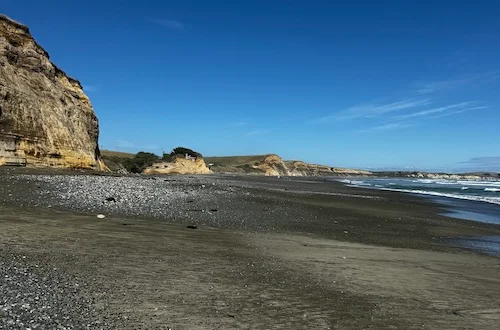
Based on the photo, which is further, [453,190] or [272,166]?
[272,166]

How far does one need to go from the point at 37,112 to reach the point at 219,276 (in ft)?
108

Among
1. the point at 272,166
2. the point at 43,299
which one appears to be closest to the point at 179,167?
the point at 272,166

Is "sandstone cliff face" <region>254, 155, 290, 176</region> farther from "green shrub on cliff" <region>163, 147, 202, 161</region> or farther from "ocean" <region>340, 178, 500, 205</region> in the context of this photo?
"ocean" <region>340, 178, 500, 205</region>

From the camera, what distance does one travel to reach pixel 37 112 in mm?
33438

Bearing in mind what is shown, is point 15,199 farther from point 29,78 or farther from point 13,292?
point 29,78

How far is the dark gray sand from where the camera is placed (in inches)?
198

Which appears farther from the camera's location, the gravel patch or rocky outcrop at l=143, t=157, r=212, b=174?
rocky outcrop at l=143, t=157, r=212, b=174

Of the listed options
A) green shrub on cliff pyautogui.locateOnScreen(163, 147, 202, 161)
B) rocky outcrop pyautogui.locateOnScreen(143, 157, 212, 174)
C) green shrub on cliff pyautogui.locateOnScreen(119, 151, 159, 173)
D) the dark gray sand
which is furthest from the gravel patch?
green shrub on cliff pyautogui.locateOnScreen(163, 147, 202, 161)

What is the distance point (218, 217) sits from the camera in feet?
51.9

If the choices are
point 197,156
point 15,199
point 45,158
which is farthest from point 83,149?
point 197,156

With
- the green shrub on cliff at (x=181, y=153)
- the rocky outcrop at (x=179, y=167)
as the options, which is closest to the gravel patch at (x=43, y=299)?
the rocky outcrop at (x=179, y=167)

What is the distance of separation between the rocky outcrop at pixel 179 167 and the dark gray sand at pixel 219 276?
223 ft

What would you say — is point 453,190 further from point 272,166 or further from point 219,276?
point 272,166

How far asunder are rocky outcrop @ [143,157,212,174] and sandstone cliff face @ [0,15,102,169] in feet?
119
